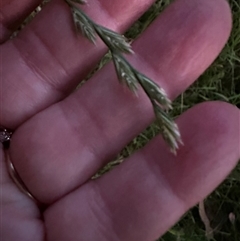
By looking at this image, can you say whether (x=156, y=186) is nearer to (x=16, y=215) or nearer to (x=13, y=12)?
(x=16, y=215)

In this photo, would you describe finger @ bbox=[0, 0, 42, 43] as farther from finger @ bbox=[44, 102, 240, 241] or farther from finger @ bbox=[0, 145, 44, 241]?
finger @ bbox=[44, 102, 240, 241]

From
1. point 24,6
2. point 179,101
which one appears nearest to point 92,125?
point 24,6

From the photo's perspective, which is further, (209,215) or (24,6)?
(209,215)

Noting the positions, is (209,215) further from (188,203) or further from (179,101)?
(188,203)

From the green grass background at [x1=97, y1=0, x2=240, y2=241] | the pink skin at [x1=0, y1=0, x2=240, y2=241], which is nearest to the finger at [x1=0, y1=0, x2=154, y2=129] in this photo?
the pink skin at [x1=0, y1=0, x2=240, y2=241]

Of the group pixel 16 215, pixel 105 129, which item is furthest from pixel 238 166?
pixel 16 215

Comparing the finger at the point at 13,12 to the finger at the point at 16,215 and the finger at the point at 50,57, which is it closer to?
the finger at the point at 50,57

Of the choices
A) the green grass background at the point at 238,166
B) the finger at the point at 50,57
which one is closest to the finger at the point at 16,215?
the finger at the point at 50,57
